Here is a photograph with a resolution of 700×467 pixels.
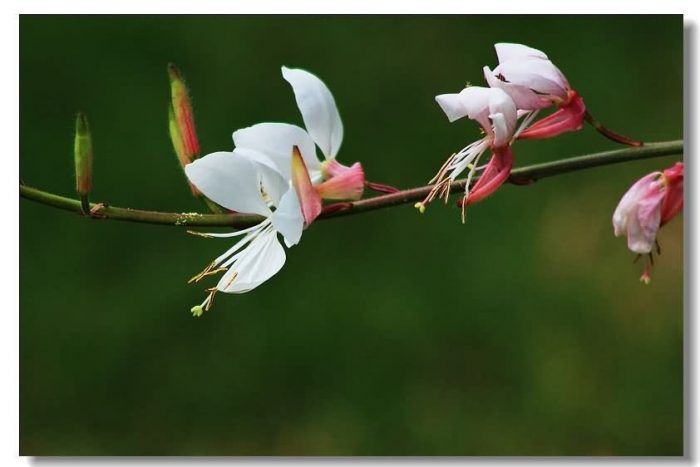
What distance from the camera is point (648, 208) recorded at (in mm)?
757

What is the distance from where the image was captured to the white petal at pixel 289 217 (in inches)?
26.2

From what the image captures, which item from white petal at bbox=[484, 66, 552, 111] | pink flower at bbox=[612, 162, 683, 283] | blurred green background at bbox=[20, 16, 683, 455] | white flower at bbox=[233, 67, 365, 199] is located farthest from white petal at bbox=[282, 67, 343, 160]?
blurred green background at bbox=[20, 16, 683, 455]

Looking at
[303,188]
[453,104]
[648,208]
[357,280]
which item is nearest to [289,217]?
[303,188]

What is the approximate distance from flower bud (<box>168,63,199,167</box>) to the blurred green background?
69 cm

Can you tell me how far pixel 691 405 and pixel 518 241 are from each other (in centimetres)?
62

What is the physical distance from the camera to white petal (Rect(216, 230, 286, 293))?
0.71 metres

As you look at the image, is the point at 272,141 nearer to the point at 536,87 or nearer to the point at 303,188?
the point at 303,188

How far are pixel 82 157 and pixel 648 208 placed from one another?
1.29ft

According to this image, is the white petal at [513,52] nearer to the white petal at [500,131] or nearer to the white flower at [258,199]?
the white petal at [500,131]

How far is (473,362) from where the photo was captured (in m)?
1.54

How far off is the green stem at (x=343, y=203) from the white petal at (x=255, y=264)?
0.07ft

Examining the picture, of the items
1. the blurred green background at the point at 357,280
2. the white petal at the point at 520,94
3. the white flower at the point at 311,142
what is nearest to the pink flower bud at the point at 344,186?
the white flower at the point at 311,142

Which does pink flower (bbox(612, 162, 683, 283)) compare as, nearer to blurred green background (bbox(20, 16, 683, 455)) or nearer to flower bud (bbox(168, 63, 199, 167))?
flower bud (bbox(168, 63, 199, 167))
